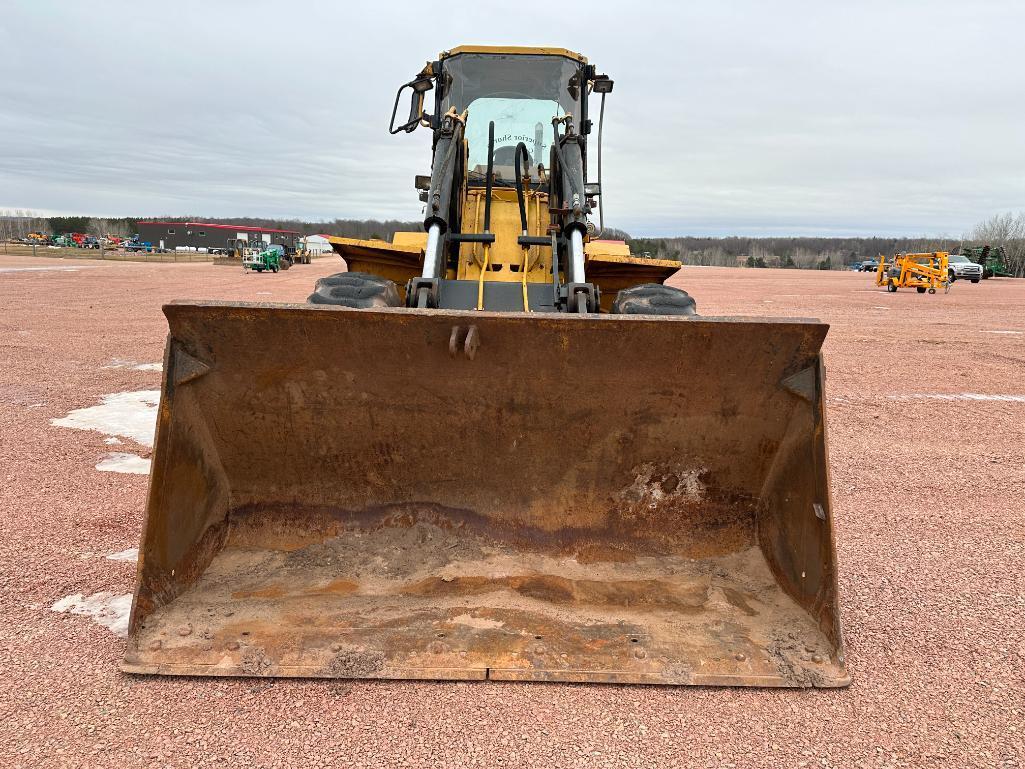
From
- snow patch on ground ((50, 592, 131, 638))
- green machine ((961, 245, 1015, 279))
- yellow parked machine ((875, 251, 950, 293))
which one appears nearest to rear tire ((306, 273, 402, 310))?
snow patch on ground ((50, 592, 131, 638))

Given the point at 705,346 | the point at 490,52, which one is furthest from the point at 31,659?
the point at 490,52

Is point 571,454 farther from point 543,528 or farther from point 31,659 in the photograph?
point 31,659

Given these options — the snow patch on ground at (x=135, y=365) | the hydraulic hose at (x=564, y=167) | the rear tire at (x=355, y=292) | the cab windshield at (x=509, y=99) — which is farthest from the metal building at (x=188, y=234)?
the rear tire at (x=355, y=292)

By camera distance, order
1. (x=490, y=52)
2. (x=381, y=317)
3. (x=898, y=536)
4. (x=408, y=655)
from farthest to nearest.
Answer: (x=490, y=52), (x=898, y=536), (x=381, y=317), (x=408, y=655)

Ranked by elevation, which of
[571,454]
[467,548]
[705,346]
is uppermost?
[705,346]

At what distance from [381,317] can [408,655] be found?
1243 mm

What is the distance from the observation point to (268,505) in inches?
126

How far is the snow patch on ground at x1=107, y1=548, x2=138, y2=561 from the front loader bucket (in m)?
0.64

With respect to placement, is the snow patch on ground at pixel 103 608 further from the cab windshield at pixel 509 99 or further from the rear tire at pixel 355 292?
the cab windshield at pixel 509 99

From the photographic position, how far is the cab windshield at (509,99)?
509 centimetres

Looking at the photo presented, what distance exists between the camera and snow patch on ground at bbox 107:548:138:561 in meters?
3.40

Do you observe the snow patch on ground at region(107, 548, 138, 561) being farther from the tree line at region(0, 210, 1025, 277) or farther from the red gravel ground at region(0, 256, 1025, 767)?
the tree line at region(0, 210, 1025, 277)

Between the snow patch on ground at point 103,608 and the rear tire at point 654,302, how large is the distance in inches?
103

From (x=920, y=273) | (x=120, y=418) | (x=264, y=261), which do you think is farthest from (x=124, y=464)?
Answer: (x=264, y=261)
